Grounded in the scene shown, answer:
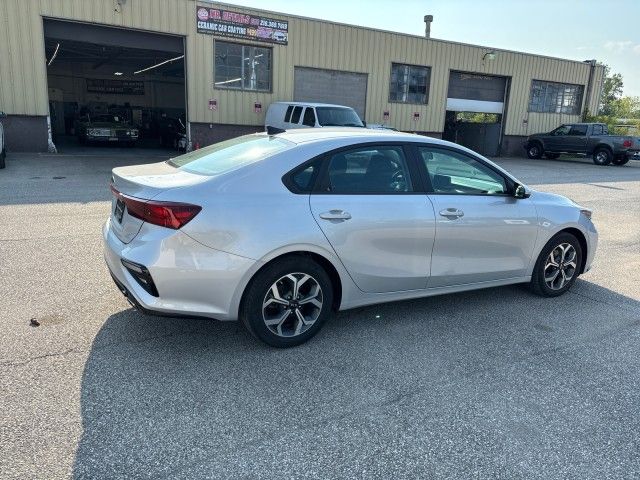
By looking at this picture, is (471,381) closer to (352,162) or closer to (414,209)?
(414,209)

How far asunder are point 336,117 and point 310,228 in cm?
1265

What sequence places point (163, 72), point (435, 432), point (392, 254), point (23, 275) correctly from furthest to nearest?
point (163, 72)
point (23, 275)
point (392, 254)
point (435, 432)

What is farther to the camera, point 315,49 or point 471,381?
point 315,49

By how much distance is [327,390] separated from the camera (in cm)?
329

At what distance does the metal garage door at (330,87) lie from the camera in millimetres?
20594

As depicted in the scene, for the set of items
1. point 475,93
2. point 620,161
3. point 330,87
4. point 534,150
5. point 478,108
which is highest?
point 475,93

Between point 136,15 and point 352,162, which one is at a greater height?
point 136,15

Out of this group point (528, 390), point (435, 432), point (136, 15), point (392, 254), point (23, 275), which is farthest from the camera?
point (136, 15)

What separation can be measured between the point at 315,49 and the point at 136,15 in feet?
22.2

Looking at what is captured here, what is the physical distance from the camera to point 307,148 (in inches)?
152

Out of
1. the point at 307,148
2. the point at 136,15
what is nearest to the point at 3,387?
the point at 307,148

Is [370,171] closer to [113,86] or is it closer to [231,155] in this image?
[231,155]

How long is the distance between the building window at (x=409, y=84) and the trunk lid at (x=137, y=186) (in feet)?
66.1

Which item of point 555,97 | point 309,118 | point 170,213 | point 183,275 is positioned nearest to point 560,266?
point 183,275
